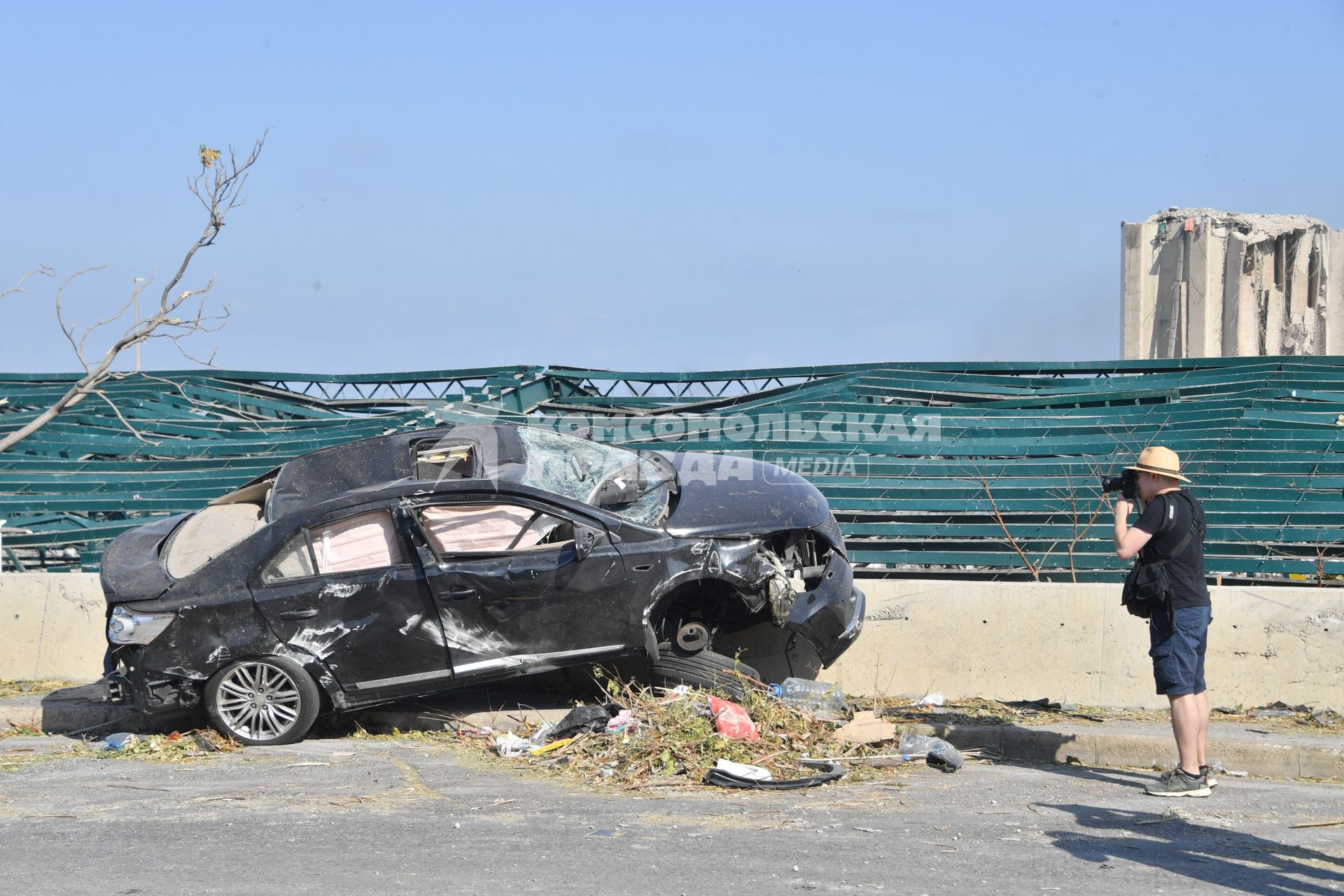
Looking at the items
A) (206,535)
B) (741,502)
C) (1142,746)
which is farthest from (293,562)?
(1142,746)

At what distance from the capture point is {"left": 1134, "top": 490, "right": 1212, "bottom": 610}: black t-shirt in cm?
630

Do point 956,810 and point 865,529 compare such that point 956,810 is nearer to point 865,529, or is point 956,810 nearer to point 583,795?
point 583,795

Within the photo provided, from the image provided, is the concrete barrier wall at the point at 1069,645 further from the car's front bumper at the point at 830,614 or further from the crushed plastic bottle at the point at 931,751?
the crushed plastic bottle at the point at 931,751

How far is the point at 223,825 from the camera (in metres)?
5.72

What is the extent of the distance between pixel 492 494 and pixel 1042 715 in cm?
367

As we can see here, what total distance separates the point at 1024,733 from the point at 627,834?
9.69ft

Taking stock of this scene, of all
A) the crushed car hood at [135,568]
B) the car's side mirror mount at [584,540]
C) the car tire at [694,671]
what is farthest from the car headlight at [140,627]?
the car tire at [694,671]

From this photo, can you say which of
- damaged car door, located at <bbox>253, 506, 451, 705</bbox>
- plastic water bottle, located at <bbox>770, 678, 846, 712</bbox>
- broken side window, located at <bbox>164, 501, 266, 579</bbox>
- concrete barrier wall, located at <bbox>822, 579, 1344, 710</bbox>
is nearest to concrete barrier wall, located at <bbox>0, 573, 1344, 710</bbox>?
concrete barrier wall, located at <bbox>822, 579, 1344, 710</bbox>

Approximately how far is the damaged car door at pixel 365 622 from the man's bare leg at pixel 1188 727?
3.89m

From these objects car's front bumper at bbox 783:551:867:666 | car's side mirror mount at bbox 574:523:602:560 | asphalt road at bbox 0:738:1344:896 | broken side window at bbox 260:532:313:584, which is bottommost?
asphalt road at bbox 0:738:1344:896

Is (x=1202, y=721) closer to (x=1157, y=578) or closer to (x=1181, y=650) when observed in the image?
(x=1181, y=650)

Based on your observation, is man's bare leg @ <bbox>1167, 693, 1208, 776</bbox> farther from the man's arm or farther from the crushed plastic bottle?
the crushed plastic bottle

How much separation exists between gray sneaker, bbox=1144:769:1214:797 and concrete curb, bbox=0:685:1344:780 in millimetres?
896

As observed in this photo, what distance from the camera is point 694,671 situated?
25.0ft
